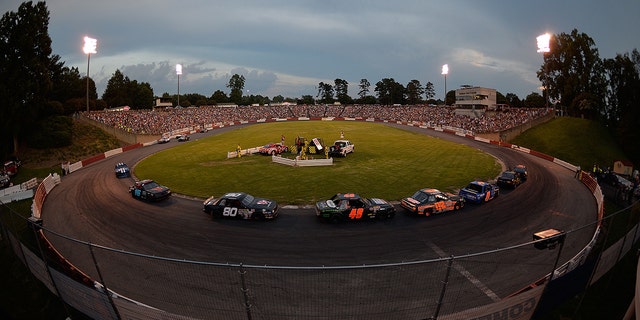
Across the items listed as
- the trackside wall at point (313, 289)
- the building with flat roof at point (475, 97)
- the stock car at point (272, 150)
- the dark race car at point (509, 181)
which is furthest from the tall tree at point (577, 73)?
the trackside wall at point (313, 289)

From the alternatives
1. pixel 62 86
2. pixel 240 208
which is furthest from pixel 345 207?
pixel 62 86

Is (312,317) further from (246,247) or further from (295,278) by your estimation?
(246,247)

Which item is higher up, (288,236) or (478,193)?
(478,193)

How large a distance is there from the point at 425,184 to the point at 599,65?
55.6m

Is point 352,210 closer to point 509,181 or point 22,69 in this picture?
point 509,181

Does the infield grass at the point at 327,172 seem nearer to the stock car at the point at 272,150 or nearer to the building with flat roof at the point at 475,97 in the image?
the stock car at the point at 272,150

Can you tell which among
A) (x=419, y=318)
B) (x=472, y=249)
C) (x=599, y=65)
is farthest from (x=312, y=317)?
(x=599, y=65)

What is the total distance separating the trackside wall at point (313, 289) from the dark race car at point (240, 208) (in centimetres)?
475

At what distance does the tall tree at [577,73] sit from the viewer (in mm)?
55656

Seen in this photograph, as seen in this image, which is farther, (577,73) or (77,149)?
(577,73)

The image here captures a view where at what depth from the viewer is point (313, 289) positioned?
10336 millimetres

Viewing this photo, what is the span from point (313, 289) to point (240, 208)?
28.4ft

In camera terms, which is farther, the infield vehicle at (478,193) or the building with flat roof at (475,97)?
the building with flat roof at (475,97)

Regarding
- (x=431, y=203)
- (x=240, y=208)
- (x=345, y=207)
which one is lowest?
(x=240, y=208)
